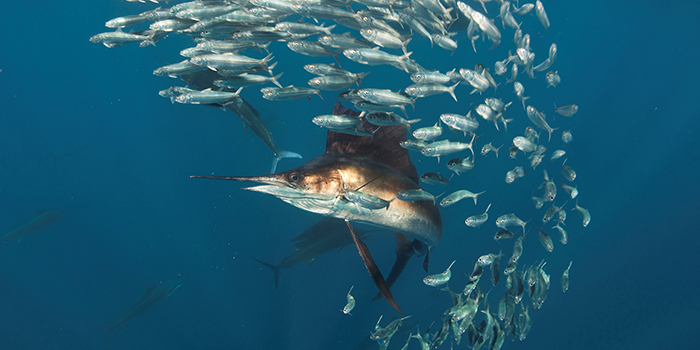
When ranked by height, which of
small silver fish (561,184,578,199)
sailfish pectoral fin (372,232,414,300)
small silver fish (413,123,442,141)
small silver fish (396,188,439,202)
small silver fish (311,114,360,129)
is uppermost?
small silver fish (311,114,360,129)

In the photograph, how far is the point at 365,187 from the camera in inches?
103

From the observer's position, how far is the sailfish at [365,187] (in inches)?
84.5

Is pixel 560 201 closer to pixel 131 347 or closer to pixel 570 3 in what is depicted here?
pixel 570 3

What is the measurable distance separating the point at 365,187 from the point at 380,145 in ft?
2.63

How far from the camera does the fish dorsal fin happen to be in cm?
318

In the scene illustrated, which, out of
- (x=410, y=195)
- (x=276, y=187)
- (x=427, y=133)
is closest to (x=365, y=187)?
(x=410, y=195)

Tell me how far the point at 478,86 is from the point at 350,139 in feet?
5.27

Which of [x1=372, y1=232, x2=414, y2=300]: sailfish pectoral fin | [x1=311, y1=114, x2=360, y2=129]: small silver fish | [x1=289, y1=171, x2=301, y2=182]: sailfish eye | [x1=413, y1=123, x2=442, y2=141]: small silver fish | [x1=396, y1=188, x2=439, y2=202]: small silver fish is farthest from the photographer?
[x1=372, y1=232, x2=414, y2=300]: sailfish pectoral fin

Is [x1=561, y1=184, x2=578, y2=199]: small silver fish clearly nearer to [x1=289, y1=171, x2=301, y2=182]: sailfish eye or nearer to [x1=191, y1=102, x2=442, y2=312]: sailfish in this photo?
[x1=191, y1=102, x2=442, y2=312]: sailfish

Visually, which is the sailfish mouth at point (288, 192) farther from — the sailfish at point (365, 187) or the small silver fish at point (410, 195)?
the small silver fish at point (410, 195)

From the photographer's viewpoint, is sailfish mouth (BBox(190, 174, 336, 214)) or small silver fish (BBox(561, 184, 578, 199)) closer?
sailfish mouth (BBox(190, 174, 336, 214))

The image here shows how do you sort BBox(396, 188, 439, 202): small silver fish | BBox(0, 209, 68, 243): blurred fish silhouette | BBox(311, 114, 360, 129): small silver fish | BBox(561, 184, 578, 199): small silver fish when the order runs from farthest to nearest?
BBox(0, 209, 68, 243): blurred fish silhouette, BBox(561, 184, 578, 199): small silver fish, BBox(396, 188, 439, 202): small silver fish, BBox(311, 114, 360, 129): small silver fish

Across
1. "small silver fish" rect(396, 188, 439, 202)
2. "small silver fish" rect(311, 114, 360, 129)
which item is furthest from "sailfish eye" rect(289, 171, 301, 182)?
"small silver fish" rect(396, 188, 439, 202)

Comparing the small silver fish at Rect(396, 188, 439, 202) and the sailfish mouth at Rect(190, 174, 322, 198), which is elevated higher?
the sailfish mouth at Rect(190, 174, 322, 198)
